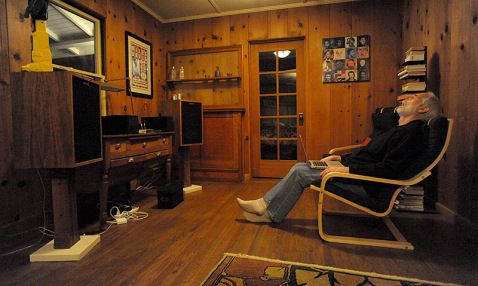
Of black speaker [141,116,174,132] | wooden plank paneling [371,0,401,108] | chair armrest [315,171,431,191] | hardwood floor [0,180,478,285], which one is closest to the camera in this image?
hardwood floor [0,180,478,285]

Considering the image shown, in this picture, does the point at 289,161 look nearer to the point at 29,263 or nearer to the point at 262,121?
the point at 262,121

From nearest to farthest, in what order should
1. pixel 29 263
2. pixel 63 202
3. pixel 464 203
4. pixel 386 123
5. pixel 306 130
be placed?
1. pixel 29 263
2. pixel 63 202
3. pixel 464 203
4. pixel 386 123
5. pixel 306 130

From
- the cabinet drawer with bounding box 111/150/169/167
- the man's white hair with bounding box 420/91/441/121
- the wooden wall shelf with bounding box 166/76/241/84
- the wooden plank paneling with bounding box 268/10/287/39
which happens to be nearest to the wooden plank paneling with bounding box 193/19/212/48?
the wooden wall shelf with bounding box 166/76/241/84

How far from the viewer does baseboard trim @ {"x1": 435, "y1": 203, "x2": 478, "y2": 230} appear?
2.05 m

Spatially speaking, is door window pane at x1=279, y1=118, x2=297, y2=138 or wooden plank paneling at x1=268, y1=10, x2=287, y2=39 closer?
wooden plank paneling at x1=268, y1=10, x2=287, y2=39

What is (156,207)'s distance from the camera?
2.79 m

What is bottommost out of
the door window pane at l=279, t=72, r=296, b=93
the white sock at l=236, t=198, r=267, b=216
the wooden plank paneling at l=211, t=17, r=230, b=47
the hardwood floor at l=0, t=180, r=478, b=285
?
the hardwood floor at l=0, t=180, r=478, b=285

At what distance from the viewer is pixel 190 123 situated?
11.3 feet

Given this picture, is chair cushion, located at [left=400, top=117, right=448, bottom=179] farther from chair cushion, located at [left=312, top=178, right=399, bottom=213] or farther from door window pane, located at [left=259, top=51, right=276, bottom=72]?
door window pane, located at [left=259, top=51, right=276, bottom=72]

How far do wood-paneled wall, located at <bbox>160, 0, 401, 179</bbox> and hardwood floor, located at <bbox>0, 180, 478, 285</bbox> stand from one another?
63.5 inches

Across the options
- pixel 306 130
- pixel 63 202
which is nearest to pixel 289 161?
pixel 306 130

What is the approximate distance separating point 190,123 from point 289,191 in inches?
69.1

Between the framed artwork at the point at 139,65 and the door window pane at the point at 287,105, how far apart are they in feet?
6.16

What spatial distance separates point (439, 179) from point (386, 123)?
0.79m
